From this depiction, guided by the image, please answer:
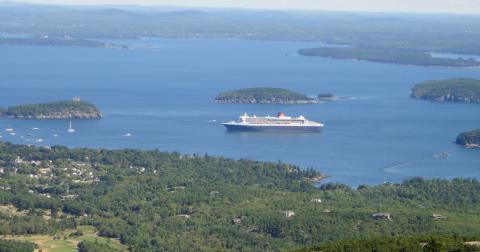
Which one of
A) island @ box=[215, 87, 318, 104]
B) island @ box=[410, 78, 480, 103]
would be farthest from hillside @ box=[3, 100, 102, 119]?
island @ box=[410, 78, 480, 103]

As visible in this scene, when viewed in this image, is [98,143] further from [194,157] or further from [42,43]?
[42,43]

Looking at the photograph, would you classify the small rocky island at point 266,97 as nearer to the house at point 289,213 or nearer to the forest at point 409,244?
the house at point 289,213

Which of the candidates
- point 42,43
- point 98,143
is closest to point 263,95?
point 98,143

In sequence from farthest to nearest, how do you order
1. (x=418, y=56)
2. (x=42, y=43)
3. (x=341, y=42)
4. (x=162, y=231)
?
(x=341, y=42) < (x=42, y=43) < (x=418, y=56) < (x=162, y=231)

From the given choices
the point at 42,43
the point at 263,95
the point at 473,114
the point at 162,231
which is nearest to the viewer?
the point at 162,231

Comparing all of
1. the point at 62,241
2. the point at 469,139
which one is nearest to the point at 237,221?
the point at 62,241

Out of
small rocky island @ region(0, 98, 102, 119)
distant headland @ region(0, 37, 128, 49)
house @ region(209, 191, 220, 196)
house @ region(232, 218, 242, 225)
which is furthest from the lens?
distant headland @ region(0, 37, 128, 49)

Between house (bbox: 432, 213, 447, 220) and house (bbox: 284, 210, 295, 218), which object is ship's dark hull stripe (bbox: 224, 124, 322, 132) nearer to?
house (bbox: 284, 210, 295, 218)

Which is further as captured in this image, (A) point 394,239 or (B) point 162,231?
(B) point 162,231
